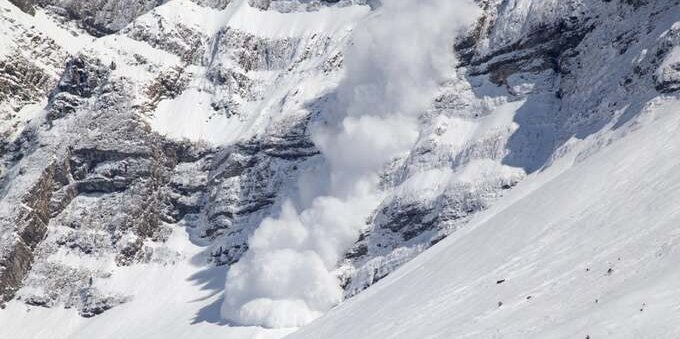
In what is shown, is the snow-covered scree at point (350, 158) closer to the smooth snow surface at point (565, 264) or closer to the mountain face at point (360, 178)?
the mountain face at point (360, 178)

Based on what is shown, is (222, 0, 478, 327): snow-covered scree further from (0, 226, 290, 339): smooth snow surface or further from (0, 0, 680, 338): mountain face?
(0, 226, 290, 339): smooth snow surface

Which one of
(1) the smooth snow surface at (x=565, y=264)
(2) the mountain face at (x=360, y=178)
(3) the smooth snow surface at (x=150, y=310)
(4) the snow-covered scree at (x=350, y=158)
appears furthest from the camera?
(3) the smooth snow surface at (x=150, y=310)

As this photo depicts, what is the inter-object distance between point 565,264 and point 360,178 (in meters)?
83.3

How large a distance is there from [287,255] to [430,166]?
986 inches

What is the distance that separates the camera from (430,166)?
5817 inches

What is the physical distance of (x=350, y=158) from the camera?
162125mm

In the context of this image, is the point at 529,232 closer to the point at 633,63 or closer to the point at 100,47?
the point at 633,63

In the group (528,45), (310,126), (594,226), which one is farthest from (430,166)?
(594,226)

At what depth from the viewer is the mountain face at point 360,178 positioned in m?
89.5

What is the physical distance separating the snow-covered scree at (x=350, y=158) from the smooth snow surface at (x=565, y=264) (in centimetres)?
3383

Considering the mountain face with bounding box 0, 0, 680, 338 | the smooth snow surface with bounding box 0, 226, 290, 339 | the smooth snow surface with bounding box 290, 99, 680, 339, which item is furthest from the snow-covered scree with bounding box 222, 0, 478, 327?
the smooth snow surface with bounding box 290, 99, 680, 339

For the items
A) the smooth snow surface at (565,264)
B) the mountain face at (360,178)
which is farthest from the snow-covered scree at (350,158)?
the smooth snow surface at (565,264)

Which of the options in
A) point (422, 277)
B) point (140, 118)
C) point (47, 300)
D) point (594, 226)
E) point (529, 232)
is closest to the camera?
point (594, 226)

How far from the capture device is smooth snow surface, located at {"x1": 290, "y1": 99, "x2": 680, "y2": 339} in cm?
5972
